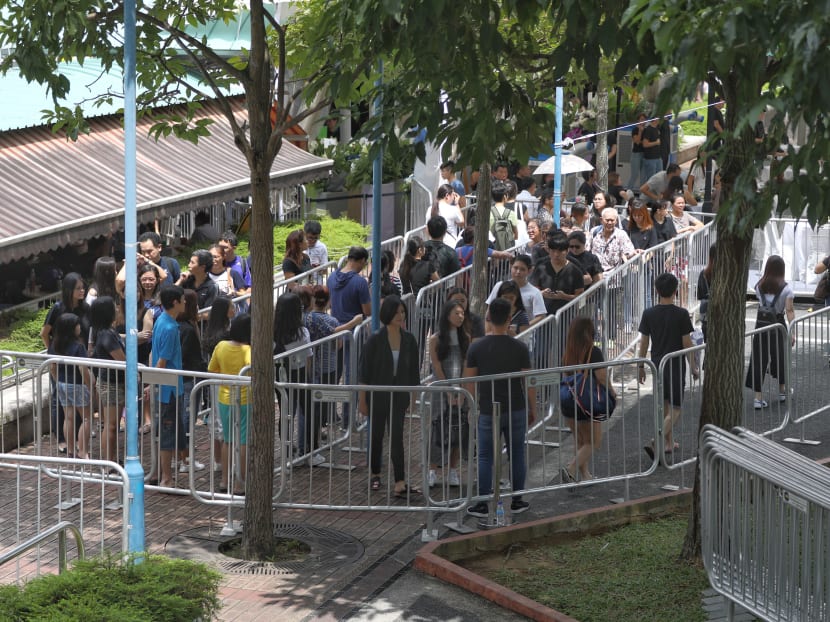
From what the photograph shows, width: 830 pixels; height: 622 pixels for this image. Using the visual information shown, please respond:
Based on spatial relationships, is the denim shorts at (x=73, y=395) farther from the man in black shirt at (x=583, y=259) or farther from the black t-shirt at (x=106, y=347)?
the man in black shirt at (x=583, y=259)

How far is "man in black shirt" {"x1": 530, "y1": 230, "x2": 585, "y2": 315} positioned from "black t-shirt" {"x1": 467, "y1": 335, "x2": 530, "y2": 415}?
13.2 ft

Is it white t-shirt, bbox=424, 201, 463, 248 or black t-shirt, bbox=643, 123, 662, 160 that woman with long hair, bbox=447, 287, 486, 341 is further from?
black t-shirt, bbox=643, 123, 662, 160

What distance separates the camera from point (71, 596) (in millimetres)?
6488

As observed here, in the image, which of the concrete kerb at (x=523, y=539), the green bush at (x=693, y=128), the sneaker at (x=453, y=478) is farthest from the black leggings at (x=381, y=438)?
the green bush at (x=693, y=128)

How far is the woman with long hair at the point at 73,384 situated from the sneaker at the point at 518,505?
353 cm

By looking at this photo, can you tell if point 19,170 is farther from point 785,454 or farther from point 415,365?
point 785,454

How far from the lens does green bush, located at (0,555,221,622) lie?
20.7ft

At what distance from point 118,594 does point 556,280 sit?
28.5 ft

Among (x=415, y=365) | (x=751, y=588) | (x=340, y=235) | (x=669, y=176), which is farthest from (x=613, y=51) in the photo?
(x=669, y=176)

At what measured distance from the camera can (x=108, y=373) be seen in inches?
433

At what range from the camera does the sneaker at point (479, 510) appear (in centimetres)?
1043

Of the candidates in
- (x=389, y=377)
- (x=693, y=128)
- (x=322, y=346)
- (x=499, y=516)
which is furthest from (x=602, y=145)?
(x=499, y=516)

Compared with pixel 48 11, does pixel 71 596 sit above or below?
below

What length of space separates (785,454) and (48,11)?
5394 millimetres
